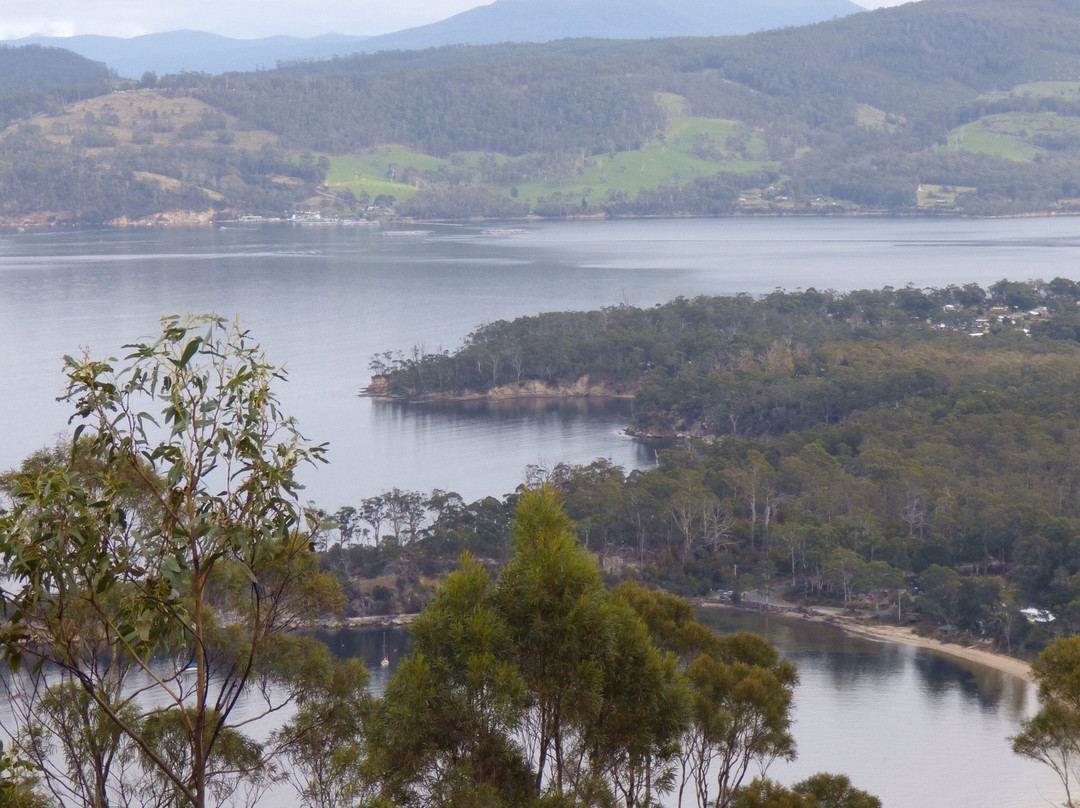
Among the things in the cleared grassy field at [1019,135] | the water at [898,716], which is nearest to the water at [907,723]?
the water at [898,716]

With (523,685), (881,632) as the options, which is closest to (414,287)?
(881,632)

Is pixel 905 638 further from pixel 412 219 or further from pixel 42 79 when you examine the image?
pixel 42 79

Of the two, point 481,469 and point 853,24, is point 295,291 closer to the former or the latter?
point 481,469

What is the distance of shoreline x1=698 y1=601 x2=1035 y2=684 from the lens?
20031 mm

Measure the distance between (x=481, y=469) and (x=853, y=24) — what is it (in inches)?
5835

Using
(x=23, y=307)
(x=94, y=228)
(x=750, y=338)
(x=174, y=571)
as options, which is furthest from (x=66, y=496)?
(x=94, y=228)

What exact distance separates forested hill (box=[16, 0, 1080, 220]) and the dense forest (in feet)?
246

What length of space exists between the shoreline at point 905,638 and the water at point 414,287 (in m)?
10.2

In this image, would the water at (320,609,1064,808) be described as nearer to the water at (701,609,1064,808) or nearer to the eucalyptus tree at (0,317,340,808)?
the water at (701,609,1064,808)

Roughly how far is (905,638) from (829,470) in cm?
708

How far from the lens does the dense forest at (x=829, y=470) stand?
23.3 metres

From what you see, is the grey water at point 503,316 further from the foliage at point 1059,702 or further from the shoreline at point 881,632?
the foliage at point 1059,702

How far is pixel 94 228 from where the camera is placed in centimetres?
10862

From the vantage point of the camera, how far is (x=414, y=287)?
69625 millimetres
